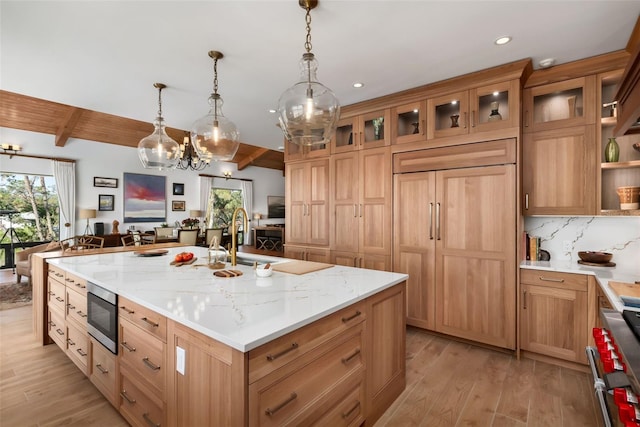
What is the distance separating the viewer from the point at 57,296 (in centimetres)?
265

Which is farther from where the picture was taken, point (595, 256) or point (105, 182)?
point (105, 182)

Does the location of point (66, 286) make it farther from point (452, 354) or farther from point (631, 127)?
→ point (631, 127)

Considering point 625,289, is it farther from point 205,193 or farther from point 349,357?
point 205,193

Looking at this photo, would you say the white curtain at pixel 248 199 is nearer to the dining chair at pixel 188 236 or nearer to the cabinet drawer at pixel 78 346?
the dining chair at pixel 188 236

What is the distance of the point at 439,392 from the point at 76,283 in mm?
2887

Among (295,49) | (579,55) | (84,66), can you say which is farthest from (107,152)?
(579,55)

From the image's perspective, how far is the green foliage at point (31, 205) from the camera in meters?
6.03

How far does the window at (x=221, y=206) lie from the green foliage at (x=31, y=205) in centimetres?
358

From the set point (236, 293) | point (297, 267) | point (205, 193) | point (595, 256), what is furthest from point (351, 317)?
point (205, 193)

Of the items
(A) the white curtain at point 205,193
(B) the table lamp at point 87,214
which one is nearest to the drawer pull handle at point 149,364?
(B) the table lamp at point 87,214

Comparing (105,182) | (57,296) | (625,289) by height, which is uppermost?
(105,182)

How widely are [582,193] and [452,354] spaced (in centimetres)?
184

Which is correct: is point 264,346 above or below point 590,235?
below

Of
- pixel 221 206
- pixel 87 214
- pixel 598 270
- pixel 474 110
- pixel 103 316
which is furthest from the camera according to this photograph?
pixel 221 206
